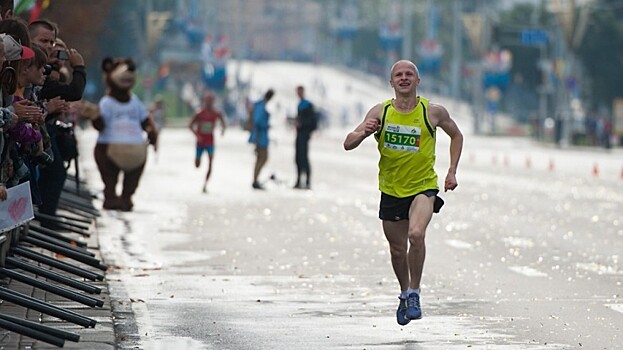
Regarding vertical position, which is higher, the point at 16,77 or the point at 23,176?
the point at 16,77

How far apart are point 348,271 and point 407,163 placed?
374 cm

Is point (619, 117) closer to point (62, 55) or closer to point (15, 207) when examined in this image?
point (62, 55)

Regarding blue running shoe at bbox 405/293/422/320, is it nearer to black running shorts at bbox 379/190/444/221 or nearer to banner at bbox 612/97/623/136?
black running shorts at bbox 379/190/444/221

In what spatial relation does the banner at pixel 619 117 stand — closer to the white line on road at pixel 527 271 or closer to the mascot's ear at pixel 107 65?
the mascot's ear at pixel 107 65

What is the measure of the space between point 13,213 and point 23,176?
902 mm

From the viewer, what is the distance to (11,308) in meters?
11.3

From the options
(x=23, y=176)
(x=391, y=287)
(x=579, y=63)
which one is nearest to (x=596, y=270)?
(x=391, y=287)

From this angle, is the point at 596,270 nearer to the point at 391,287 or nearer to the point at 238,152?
the point at 391,287

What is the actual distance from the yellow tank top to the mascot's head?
1064 cm

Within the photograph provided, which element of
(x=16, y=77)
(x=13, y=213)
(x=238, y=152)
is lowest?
(x=238, y=152)

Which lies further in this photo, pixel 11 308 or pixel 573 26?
pixel 573 26

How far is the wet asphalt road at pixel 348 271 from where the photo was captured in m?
11.1

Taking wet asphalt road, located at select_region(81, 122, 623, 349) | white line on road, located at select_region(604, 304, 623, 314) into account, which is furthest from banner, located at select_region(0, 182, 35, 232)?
white line on road, located at select_region(604, 304, 623, 314)

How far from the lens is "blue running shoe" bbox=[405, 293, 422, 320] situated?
11.4 metres
